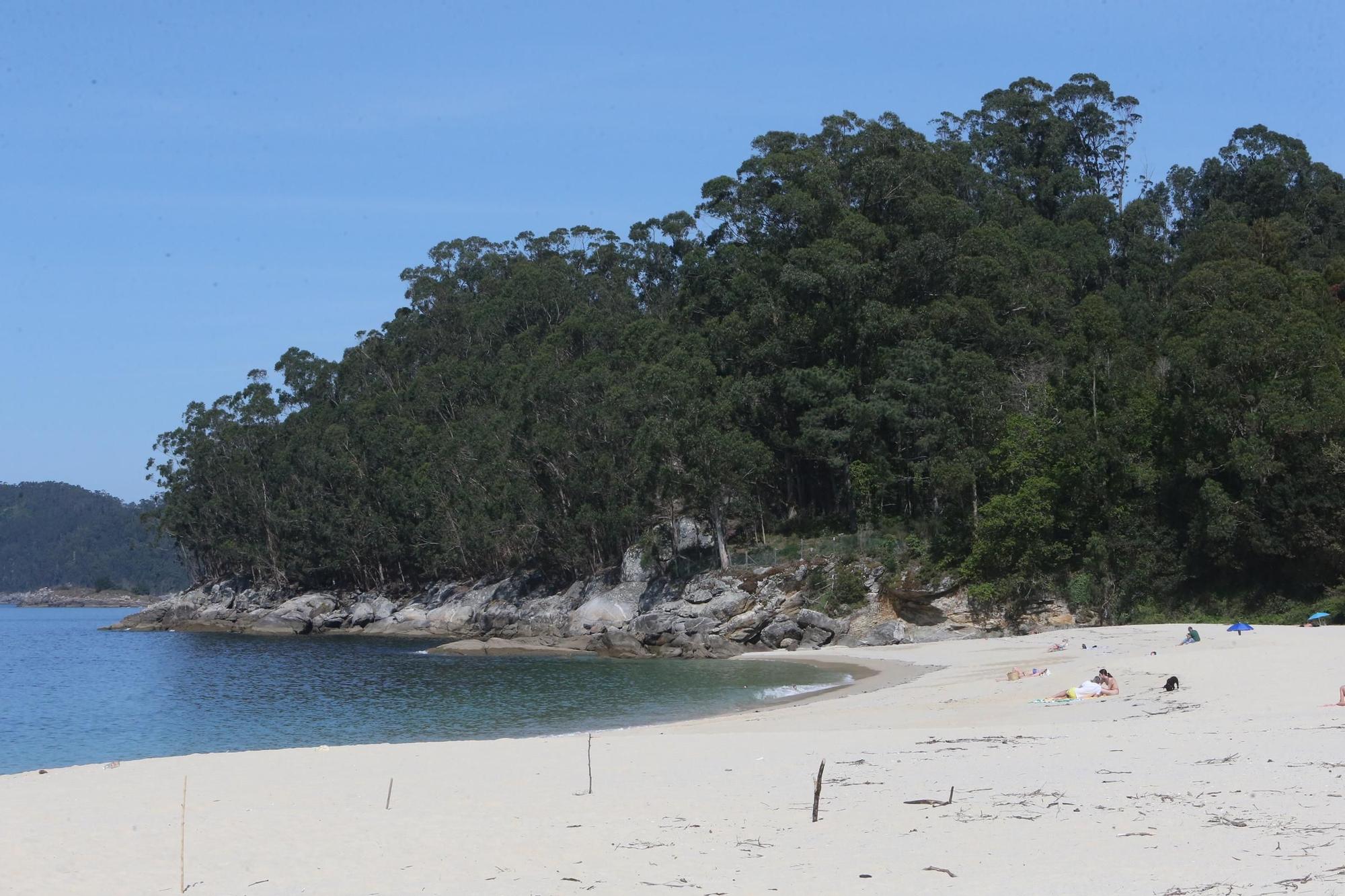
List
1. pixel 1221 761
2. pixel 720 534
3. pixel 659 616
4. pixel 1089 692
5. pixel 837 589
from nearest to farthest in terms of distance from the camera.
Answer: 1. pixel 1221 761
2. pixel 1089 692
3. pixel 837 589
4. pixel 659 616
5. pixel 720 534

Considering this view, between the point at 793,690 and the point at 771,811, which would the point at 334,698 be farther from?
the point at 771,811

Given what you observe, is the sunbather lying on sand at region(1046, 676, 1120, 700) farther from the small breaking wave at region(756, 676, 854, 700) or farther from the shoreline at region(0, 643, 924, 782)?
the small breaking wave at region(756, 676, 854, 700)

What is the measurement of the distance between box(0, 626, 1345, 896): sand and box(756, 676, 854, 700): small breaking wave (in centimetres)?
793

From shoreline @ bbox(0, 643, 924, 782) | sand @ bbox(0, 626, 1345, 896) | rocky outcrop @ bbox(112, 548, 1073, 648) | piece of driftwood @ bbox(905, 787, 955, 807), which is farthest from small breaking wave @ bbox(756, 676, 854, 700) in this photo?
piece of driftwood @ bbox(905, 787, 955, 807)

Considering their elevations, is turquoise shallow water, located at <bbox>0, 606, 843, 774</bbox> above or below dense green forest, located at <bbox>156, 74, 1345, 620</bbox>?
below

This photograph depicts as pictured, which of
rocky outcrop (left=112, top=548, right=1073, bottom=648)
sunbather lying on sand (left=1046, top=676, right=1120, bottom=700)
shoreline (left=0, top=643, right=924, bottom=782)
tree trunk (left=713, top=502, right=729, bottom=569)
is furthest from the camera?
tree trunk (left=713, top=502, right=729, bottom=569)

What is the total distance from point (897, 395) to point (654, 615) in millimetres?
14599

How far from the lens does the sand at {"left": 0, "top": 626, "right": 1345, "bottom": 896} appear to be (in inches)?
354

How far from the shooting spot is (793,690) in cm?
2923

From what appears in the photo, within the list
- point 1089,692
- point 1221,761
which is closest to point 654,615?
point 1089,692

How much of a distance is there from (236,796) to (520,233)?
324 feet

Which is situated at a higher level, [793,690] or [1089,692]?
[1089,692]

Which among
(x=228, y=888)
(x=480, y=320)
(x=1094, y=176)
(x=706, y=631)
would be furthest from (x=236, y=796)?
(x=1094, y=176)

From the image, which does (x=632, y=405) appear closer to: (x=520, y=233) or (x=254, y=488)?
(x=254, y=488)
